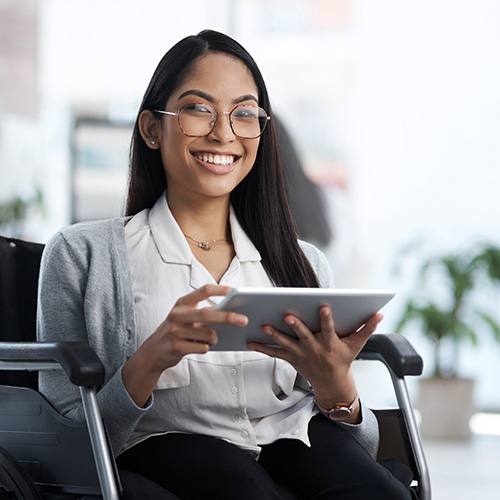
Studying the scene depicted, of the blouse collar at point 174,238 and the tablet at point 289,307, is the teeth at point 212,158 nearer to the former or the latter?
the blouse collar at point 174,238

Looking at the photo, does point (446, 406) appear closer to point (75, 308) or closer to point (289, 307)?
point (75, 308)

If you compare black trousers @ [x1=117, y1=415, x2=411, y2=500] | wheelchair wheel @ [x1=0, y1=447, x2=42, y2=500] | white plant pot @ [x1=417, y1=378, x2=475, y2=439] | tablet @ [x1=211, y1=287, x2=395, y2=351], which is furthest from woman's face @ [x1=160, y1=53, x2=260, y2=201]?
white plant pot @ [x1=417, y1=378, x2=475, y2=439]

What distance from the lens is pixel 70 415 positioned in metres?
1.38

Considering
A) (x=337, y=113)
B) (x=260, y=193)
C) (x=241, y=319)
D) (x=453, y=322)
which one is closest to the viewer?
(x=241, y=319)

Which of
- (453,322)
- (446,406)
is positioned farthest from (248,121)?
(446,406)

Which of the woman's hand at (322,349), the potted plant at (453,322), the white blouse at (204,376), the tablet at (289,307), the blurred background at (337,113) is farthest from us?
the blurred background at (337,113)

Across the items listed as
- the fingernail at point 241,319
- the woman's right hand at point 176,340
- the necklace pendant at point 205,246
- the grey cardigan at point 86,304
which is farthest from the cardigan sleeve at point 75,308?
the fingernail at point 241,319

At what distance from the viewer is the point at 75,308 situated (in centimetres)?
147

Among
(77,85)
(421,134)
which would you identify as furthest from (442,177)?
(77,85)

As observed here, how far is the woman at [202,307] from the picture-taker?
1329 millimetres

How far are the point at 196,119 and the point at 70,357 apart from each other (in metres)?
0.50

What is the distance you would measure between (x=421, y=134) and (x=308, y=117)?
0.59 meters

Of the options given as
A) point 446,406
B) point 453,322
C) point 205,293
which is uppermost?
point 205,293

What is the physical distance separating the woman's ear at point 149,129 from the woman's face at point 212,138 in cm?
4
